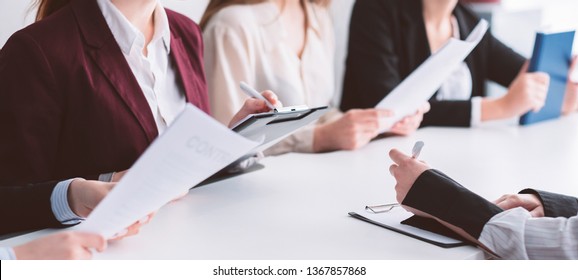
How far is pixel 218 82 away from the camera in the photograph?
81.2 inches

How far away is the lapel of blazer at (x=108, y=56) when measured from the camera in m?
1.42

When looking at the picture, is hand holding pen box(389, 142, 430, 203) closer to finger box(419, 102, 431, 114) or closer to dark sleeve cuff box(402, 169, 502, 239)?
dark sleeve cuff box(402, 169, 502, 239)

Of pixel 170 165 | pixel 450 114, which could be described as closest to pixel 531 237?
pixel 170 165

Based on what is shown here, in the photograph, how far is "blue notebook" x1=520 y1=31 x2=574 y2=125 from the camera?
221 centimetres

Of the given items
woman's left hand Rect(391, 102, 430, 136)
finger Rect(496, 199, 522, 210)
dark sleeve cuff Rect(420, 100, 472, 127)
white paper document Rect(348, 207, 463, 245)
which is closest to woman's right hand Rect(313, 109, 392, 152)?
woman's left hand Rect(391, 102, 430, 136)

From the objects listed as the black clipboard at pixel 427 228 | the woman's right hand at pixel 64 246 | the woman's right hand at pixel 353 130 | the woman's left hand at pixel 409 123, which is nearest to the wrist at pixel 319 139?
the woman's right hand at pixel 353 130

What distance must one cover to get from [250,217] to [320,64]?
1.13 meters

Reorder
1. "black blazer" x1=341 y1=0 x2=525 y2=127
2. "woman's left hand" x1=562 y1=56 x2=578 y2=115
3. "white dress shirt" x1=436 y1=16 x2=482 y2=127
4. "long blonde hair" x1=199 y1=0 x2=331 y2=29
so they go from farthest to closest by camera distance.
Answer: "white dress shirt" x1=436 y1=16 x2=482 y2=127
"woman's left hand" x1=562 y1=56 x2=578 y2=115
"black blazer" x1=341 y1=0 x2=525 y2=127
"long blonde hair" x1=199 y1=0 x2=331 y2=29

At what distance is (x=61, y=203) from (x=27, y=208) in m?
0.07

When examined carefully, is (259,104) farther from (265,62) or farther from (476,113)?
(476,113)

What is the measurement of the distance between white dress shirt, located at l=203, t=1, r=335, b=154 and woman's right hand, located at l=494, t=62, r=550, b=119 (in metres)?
0.59

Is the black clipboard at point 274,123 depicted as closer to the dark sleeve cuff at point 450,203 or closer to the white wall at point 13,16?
the dark sleeve cuff at point 450,203

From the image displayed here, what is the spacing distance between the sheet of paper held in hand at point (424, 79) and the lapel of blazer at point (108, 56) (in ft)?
2.32
